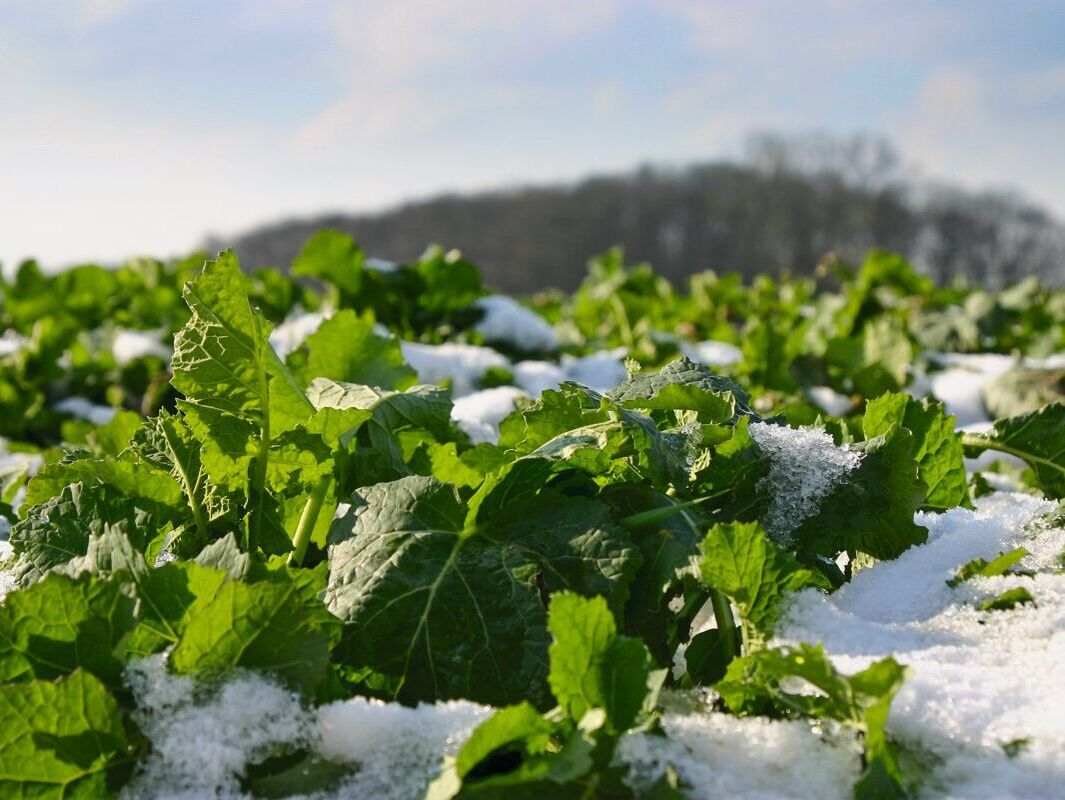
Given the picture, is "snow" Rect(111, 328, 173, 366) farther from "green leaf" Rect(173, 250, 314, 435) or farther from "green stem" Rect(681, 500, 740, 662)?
"green stem" Rect(681, 500, 740, 662)

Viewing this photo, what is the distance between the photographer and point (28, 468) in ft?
6.65

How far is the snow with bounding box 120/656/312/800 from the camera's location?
0.92 m

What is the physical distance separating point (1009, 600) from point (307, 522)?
0.82 meters

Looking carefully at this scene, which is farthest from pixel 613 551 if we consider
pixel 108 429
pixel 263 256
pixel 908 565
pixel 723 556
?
pixel 263 256

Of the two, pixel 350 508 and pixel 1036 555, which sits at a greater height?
pixel 350 508

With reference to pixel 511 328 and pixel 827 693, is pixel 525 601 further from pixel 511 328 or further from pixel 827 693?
pixel 511 328

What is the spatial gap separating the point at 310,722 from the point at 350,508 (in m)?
0.28

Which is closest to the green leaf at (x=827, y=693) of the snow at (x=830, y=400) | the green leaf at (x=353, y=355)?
the green leaf at (x=353, y=355)

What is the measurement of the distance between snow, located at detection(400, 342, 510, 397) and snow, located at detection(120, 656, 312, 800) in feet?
6.13

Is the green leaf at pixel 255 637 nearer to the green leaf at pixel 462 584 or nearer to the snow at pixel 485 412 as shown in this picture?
the green leaf at pixel 462 584

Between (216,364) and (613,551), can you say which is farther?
(216,364)

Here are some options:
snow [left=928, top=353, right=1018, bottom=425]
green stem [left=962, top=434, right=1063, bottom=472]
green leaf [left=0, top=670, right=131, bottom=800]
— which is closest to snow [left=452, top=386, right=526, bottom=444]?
green stem [left=962, top=434, right=1063, bottom=472]

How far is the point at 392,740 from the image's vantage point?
955 millimetres

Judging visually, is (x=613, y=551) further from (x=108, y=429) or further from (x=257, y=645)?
(x=108, y=429)
